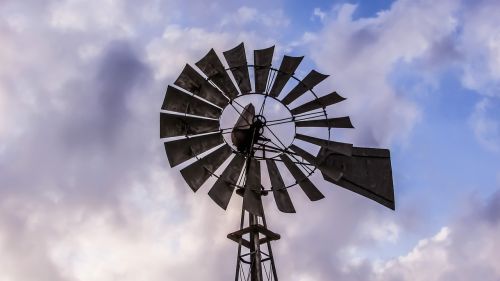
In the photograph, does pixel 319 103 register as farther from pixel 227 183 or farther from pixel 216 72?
pixel 227 183

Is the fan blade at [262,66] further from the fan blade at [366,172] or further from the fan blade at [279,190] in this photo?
the fan blade at [366,172]

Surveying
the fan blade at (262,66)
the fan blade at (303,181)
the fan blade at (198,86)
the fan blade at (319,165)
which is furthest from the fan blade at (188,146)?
the fan blade at (319,165)

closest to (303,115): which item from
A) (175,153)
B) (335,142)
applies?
(335,142)

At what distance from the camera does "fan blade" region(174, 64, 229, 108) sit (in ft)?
35.9

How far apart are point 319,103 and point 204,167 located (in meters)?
2.29

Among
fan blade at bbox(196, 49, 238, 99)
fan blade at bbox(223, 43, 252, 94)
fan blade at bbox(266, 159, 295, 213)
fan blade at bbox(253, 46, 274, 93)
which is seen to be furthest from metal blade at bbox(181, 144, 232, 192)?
fan blade at bbox(253, 46, 274, 93)

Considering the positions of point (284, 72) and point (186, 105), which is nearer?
point (186, 105)

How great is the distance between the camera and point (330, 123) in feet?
37.8

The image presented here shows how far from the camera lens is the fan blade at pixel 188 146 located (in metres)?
10.8

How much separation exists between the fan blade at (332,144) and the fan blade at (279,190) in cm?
71

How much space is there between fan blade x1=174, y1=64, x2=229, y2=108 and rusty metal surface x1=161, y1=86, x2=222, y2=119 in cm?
10

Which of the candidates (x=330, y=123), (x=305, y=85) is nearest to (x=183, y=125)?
(x=305, y=85)

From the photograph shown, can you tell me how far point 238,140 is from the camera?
11.6 metres

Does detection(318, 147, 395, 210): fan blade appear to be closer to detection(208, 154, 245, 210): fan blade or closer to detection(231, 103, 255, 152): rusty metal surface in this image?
detection(231, 103, 255, 152): rusty metal surface
